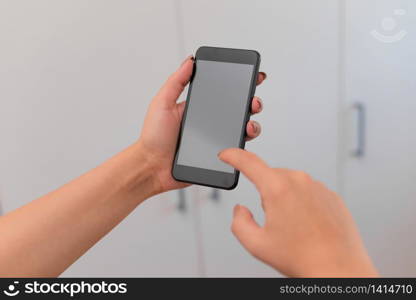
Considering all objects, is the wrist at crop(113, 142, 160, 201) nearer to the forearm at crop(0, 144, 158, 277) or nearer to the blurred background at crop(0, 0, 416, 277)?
the forearm at crop(0, 144, 158, 277)

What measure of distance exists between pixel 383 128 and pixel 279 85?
342 millimetres

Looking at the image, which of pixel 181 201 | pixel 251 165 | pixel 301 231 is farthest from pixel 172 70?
pixel 301 231

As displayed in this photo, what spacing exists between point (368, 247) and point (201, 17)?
35.2 inches

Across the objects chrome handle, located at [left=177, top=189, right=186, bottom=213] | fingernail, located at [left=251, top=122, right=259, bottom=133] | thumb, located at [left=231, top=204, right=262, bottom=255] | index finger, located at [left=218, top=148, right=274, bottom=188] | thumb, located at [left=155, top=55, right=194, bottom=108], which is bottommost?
chrome handle, located at [left=177, top=189, right=186, bottom=213]

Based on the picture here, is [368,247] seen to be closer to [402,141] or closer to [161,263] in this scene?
[402,141]

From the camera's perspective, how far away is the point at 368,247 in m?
1.73

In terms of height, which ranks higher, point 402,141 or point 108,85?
point 108,85

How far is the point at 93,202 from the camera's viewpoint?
1.00 m

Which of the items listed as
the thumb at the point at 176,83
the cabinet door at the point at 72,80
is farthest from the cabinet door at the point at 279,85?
the thumb at the point at 176,83

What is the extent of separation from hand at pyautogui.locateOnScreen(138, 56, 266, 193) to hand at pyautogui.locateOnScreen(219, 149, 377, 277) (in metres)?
0.38

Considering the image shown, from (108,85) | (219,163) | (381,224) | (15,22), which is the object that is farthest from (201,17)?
(381,224)

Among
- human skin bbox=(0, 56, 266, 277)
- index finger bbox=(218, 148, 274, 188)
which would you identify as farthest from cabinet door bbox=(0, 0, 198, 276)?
index finger bbox=(218, 148, 274, 188)

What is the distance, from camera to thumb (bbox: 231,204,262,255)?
2.18ft

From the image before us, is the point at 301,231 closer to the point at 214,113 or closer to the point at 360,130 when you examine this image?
the point at 214,113
